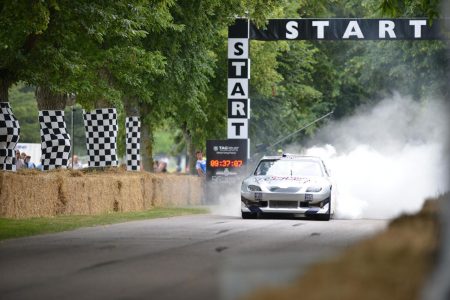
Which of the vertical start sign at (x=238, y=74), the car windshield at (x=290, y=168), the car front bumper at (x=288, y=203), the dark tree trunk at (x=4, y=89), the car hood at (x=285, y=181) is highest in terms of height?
the vertical start sign at (x=238, y=74)

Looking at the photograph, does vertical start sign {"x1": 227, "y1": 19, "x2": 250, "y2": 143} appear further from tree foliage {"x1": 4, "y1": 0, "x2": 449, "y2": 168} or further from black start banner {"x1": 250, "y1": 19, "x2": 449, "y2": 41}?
tree foliage {"x1": 4, "y1": 0, "x2": 449, "y2": 168}

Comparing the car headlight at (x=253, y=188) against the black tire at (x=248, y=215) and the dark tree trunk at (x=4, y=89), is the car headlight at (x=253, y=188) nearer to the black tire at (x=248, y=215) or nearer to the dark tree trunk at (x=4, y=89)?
the black tire at (x=248, y=215)

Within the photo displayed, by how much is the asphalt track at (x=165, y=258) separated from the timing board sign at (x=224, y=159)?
13561mm

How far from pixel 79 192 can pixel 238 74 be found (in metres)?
10.6

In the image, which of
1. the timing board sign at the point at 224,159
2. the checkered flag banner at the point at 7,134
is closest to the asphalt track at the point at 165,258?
the checkered flag banner at the point at 7,134

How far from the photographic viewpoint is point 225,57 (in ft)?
152

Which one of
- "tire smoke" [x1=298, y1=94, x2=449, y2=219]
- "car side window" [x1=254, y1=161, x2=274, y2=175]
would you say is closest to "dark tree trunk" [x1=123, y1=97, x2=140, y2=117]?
"tire smoke" [x1=298, y1=94, x2=449, y2=219]

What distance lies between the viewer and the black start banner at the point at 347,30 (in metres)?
37.0

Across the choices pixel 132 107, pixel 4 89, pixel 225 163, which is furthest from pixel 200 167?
pixel 4 89

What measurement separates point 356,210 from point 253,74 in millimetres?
17827

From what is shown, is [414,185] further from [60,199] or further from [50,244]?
[50,244]

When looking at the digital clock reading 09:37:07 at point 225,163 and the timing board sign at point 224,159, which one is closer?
the timing board sign at point 224,159

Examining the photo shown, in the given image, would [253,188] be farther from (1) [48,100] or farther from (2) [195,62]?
(2) [195,62]

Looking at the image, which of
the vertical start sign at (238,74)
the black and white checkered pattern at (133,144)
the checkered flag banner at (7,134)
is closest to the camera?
the checkered flag banner at (7,134)
